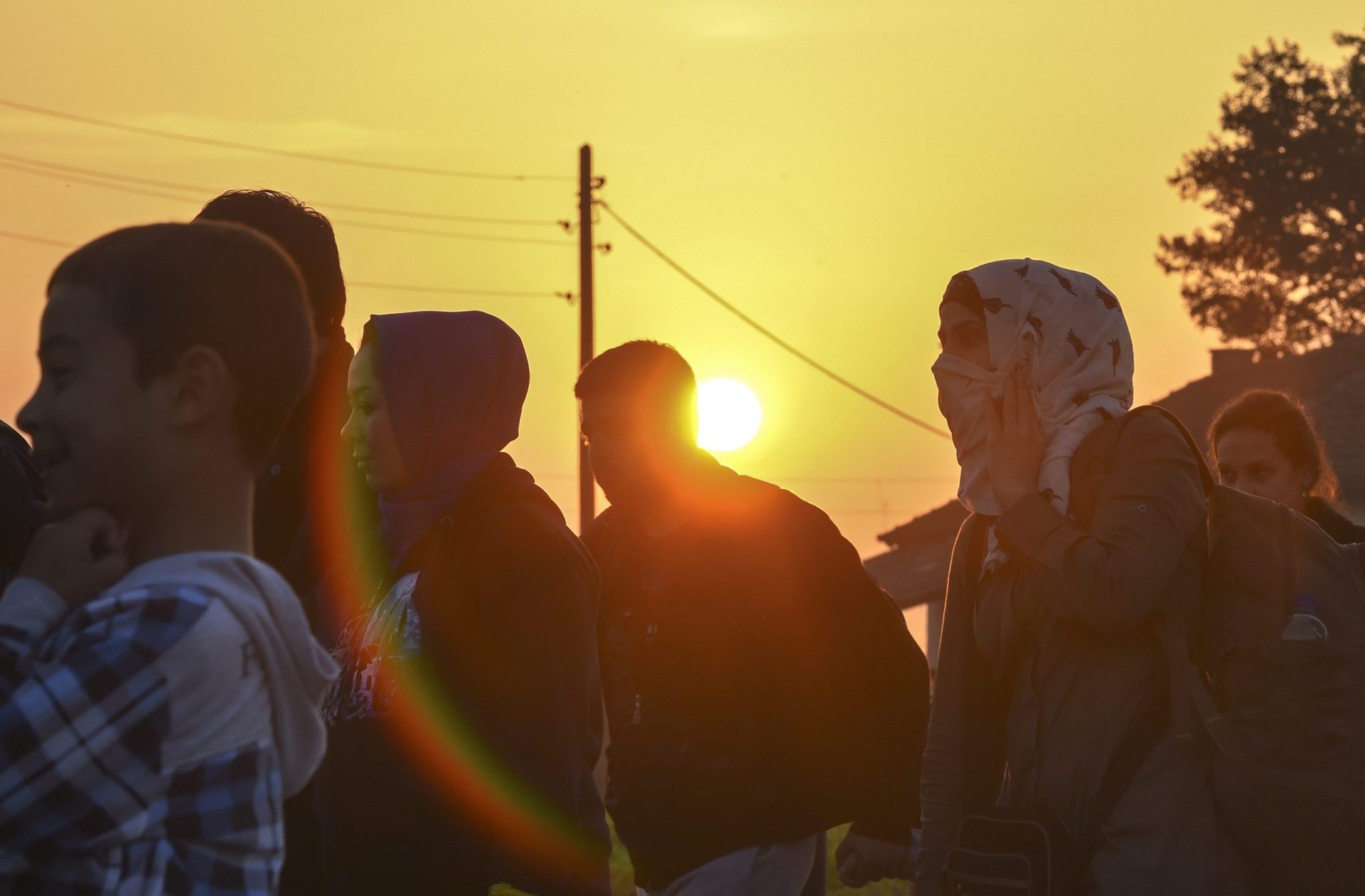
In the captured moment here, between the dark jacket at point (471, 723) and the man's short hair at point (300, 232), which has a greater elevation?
the man's short hair at point (300, 232)

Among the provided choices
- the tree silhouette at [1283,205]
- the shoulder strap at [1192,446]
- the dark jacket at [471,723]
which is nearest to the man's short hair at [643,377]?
the dark jacket at [471,723]

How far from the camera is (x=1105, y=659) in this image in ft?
12.6

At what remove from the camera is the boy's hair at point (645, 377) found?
595 centimetres

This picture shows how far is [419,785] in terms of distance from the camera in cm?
363

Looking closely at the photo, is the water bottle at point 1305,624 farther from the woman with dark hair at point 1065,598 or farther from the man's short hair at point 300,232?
the man's short hair at point 300,232

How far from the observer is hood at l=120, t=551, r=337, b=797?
2.32 metres

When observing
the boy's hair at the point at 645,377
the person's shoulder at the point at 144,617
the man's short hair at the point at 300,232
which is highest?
the man's short hair at the point at 300,232

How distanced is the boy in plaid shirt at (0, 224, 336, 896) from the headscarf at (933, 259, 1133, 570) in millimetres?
2026

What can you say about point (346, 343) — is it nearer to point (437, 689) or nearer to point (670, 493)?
point (437, 689)

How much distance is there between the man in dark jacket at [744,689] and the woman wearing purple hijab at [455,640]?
142 cm

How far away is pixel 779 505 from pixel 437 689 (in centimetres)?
227

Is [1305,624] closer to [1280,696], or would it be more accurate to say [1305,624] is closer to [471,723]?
[1280,696]

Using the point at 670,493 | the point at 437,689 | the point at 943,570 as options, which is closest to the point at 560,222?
the point at 943,570

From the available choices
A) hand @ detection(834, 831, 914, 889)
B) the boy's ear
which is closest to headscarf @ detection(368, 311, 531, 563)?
the boy's ear
